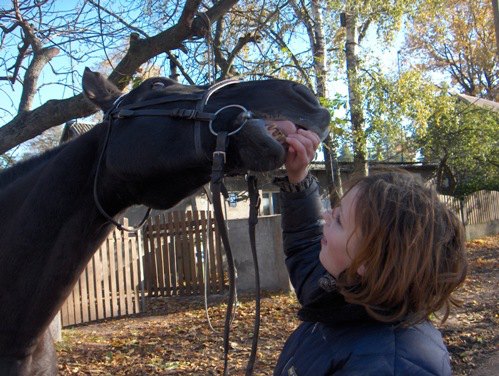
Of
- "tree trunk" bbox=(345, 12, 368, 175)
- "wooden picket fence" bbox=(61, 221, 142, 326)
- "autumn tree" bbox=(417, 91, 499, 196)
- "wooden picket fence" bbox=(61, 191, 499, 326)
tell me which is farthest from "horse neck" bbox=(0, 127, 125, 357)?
"autumn tree" bbox=(417, 91, 499, 196)

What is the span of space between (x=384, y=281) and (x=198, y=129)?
82 cm

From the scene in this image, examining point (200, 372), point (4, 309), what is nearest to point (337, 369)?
point (4, 309)

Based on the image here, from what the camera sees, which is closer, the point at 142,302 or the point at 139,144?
the point at 139,144

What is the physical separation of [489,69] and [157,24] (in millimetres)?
36626

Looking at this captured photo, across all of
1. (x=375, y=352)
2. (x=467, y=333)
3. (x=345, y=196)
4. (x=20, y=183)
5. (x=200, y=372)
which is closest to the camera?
(x=375, y=352)

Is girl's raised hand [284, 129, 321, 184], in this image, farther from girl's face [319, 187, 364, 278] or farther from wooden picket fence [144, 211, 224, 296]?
wooden picket fence [144, 211, 224, 296]

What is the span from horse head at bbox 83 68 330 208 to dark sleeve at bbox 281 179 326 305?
31 cm

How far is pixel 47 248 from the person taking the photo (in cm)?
191

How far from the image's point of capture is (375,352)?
1.29 metres

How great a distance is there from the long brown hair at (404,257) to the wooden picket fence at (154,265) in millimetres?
7323

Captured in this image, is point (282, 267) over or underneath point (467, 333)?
over

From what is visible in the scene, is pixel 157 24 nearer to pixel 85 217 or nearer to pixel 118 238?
pixel 118 238

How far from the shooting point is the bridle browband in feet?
5.46

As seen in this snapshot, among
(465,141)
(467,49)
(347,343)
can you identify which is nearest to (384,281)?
(347,343)
